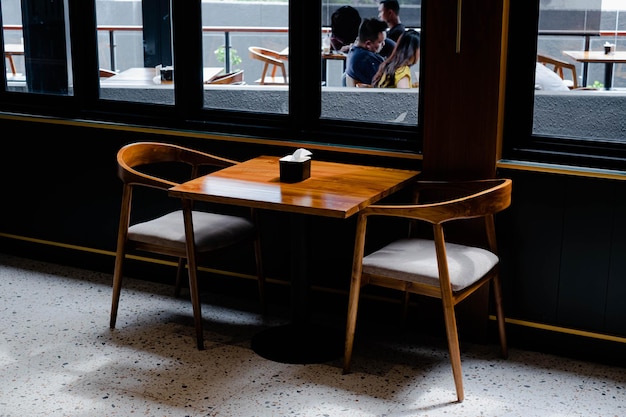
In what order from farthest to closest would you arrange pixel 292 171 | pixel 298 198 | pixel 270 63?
pixel 270 63
pixel 292 171
pixel 298 198

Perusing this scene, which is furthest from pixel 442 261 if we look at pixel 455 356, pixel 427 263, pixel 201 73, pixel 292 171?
pixel 201 73

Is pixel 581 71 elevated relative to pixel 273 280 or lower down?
elevated

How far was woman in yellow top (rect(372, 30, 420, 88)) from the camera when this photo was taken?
13.5ft

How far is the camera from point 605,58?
147 inches

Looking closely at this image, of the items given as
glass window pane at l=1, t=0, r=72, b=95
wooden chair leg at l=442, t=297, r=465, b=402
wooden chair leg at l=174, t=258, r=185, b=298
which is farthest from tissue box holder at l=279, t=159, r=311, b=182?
glass window pane at l=1, t=0, r=72, b=95

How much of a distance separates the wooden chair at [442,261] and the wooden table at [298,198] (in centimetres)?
17

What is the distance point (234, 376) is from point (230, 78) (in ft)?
5.38

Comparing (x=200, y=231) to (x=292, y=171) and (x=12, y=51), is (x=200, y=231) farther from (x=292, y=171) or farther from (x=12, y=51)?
(x=12, y=51)

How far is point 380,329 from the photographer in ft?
13.8

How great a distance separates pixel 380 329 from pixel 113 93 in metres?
2.01

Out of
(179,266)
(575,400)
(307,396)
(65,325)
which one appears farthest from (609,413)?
(65,325)

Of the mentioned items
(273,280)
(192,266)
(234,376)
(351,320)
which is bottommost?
(234,376)

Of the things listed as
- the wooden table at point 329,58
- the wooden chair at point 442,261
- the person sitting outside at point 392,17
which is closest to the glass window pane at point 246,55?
the wooden table at point 329,58

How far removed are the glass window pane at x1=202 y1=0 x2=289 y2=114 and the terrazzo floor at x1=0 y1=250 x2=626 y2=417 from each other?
1.08m
